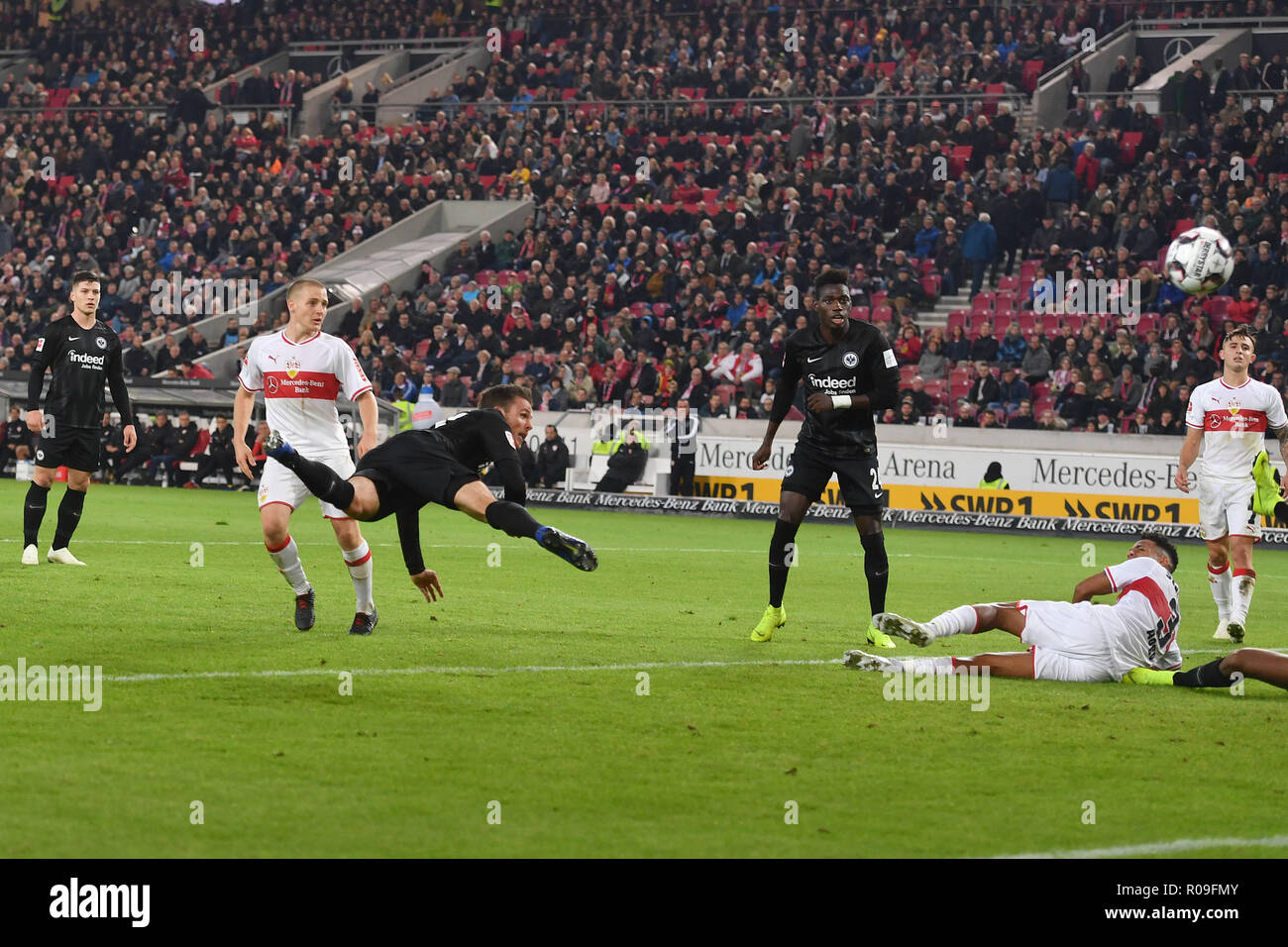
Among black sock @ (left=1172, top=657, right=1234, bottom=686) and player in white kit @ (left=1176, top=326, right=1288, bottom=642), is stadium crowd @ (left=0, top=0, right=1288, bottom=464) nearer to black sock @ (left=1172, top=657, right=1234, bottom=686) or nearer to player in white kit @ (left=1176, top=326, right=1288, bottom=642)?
player in white kit @ (left=1176, top=326, right=1288, bottom=642)

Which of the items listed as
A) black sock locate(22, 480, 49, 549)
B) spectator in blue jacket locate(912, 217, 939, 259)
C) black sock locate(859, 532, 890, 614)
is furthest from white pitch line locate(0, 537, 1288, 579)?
spectator in blue jacket locate(912, 217, 939, 259)

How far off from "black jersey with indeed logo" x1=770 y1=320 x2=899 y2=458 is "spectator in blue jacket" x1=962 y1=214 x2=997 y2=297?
20065mm

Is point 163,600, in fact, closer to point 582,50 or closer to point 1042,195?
point 1042,195

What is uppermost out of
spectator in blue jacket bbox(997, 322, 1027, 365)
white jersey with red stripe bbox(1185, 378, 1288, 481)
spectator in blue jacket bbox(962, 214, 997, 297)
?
spectator in blue jacket bbox(962, 214, 997, 297)

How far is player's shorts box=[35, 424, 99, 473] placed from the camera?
44.3ft

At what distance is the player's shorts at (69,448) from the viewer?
1350cm

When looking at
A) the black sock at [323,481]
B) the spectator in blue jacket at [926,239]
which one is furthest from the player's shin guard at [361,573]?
the spectator in blue jacket at [926,239]

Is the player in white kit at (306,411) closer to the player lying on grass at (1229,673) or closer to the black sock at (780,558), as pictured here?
the black sock at (780,558)

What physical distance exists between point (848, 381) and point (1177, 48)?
27910mm

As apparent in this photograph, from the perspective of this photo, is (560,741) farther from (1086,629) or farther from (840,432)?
(840,432)

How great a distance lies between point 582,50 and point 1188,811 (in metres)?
37.5

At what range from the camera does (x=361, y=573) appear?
9.80 metres

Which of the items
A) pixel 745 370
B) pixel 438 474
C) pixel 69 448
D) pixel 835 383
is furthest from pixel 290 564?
pixel 745 370
